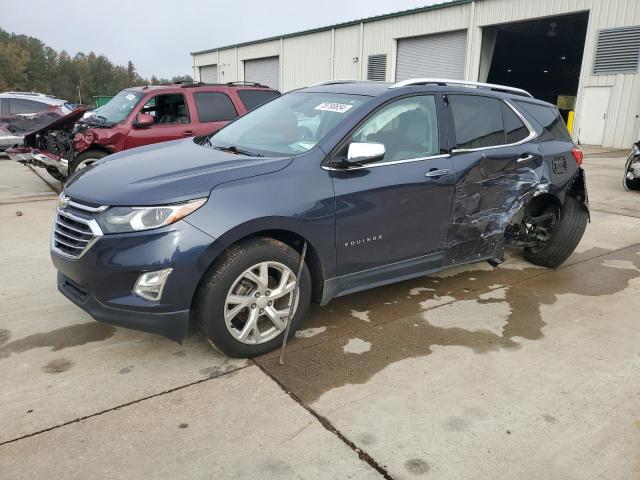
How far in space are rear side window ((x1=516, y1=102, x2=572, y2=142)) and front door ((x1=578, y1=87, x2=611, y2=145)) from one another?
1711 cm

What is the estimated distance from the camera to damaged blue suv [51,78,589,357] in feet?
9.36

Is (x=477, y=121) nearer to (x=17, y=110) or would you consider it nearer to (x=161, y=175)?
(x=161, y=175)

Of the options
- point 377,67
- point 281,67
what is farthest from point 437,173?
point 281,67

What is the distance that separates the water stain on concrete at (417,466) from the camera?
2.32 m

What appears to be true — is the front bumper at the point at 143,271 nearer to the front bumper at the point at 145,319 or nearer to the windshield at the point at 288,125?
the front bumper at the point at 145,319

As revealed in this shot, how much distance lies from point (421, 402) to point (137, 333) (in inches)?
77.8

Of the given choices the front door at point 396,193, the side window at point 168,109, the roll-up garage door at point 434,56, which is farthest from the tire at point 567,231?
the roll-up garage door at point 434,56

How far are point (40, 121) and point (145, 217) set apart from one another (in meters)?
9.71

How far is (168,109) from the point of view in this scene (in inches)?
325

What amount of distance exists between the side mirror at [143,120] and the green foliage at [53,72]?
9279cm

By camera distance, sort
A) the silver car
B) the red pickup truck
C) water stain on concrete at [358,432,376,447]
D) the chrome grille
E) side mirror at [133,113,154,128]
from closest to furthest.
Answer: water stain on concrete at [358,432,376,447]
the chrome grille
side mirror at [133,113,154,128]
the red pickup truck
the silver car

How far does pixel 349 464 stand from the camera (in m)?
2.35

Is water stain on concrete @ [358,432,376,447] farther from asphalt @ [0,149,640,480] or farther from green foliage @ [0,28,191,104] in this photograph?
green foliage @ [0,28,191,104]

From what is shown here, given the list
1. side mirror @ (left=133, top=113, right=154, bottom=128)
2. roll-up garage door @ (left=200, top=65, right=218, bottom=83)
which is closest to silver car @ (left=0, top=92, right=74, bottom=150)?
side mirror @ (left=133, top=113, right=154, bottom=128)
